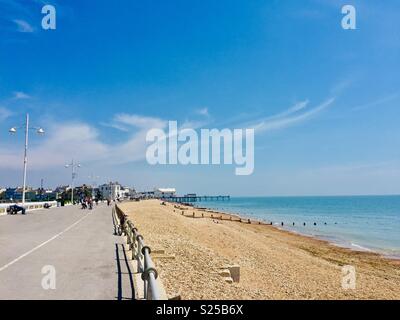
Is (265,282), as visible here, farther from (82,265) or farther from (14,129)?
(14,129)

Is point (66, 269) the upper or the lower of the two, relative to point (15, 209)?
lower

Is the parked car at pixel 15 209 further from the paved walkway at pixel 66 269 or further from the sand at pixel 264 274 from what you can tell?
the paved walkway at pixel 66 269

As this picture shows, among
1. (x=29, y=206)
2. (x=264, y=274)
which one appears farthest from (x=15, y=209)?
(x=264, y=274)

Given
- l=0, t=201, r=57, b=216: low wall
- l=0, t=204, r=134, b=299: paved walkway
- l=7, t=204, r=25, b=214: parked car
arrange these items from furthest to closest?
l=0, t=201, r=57, b=216: low wall → l=7, t=204, r=25, b=214: parked car → l=0, t=204, r=134, b=299: paved walkway

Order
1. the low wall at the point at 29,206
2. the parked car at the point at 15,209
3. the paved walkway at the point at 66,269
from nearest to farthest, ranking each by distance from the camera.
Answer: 1. the paved walkway at the point at 66,269
2. the parked car at the point at 15,209
3. the low wall at the point at 29,206

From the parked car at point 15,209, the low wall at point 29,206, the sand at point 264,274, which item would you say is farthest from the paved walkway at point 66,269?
the low wall at point 29,206

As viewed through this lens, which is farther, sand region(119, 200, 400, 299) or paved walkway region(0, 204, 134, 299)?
sand region(119, 200, 400, 299)

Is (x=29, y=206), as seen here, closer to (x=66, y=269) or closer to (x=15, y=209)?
(x=15, y=209)

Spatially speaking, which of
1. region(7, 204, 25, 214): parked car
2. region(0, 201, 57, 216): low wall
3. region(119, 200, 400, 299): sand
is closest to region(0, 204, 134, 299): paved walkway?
region(119, 200, 400, 299): sand

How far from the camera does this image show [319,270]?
75.0ft

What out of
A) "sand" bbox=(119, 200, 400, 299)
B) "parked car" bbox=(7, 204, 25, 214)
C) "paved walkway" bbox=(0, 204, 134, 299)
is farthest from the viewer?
"parked car" bbox=(7, 204, 25, 214)

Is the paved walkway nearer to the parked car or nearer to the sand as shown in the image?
the sand
